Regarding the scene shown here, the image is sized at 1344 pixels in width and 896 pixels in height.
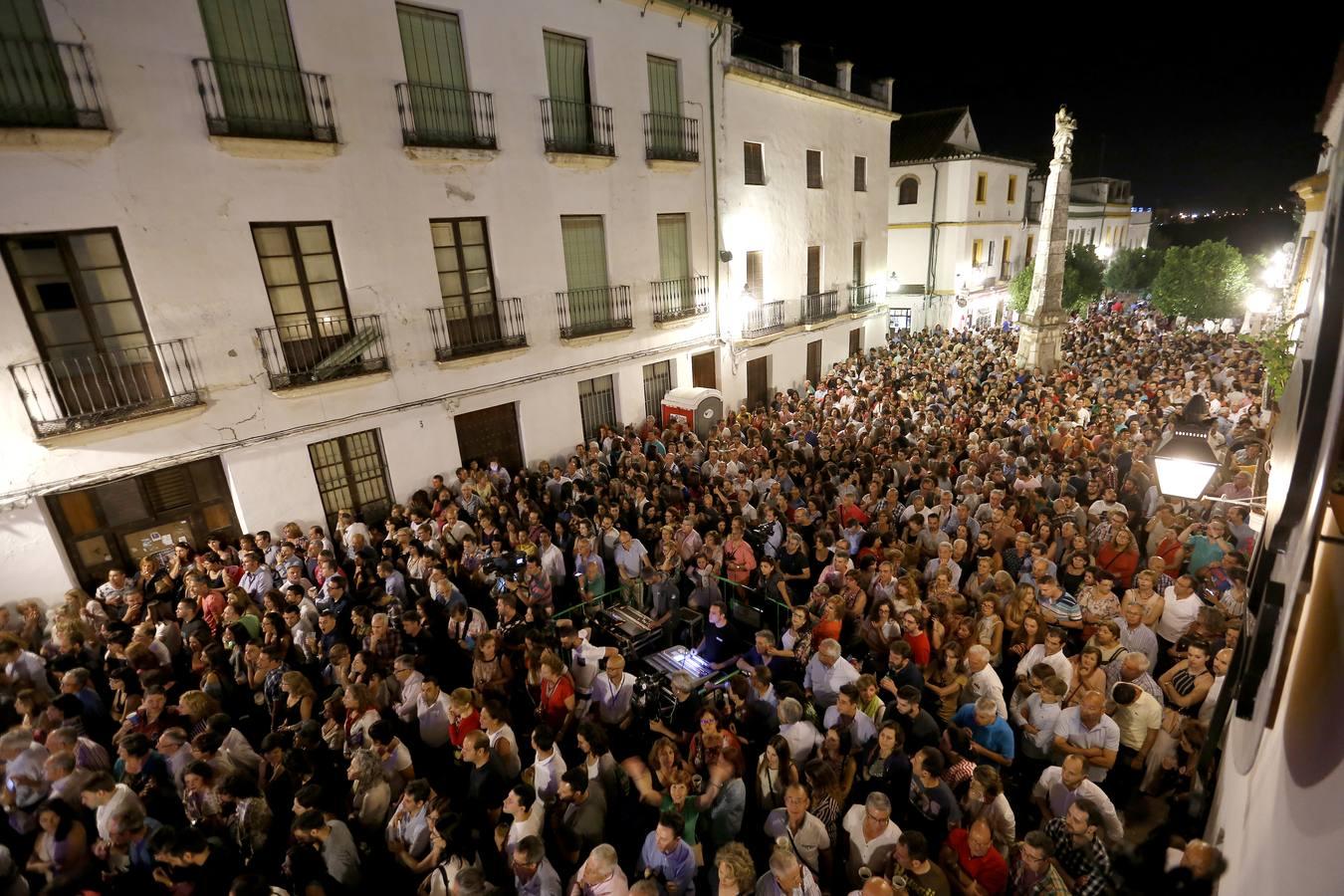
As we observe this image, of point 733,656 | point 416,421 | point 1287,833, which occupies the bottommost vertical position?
point 733,656

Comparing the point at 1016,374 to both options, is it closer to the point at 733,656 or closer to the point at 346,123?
the point at 733,656

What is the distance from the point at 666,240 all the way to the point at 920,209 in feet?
58.0

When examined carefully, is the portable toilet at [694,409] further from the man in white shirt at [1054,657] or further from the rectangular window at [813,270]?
the man in white shirt at [1054,657]

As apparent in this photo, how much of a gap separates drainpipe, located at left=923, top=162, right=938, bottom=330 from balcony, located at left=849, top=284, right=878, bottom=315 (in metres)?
5.82

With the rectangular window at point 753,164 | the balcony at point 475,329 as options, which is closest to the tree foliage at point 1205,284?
the rectangular window at point 753,164

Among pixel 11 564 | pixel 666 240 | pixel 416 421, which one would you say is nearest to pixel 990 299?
pixel 666 240

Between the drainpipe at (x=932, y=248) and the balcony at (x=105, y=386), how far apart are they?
2627 cm

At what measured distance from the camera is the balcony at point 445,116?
10547 millimetres

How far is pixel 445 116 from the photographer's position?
36.5 feet

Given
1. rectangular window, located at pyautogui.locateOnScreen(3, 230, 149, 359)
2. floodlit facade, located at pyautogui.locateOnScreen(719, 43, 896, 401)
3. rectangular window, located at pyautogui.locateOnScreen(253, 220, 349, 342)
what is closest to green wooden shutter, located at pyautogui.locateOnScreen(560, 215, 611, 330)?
floodlit facade, located at pyautogui.locateOnScreen(719, 43, 896, 401)

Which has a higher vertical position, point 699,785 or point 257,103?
point 257,103

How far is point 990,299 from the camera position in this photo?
31828 mm

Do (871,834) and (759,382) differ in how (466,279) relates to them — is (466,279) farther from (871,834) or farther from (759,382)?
(871,834)

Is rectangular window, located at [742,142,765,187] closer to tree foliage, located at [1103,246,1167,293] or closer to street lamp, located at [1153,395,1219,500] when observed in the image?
street lamp, located at [1153,395,1219,500]
